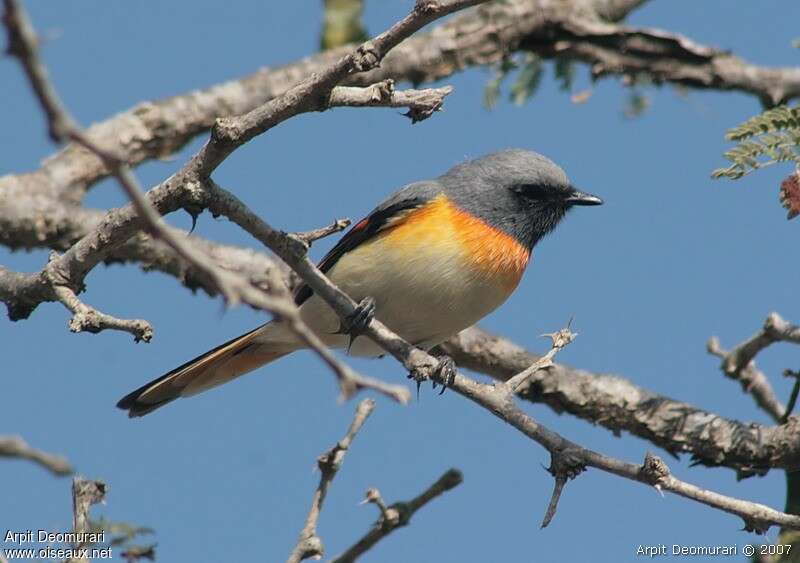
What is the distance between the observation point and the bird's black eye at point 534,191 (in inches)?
276

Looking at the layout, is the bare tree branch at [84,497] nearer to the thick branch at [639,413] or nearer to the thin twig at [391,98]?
the thin twig at [391,98]

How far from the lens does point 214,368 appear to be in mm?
6719

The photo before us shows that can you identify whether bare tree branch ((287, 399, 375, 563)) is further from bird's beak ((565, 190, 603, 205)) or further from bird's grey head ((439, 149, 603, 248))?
bird's beak ((565, 190, 603, 205))

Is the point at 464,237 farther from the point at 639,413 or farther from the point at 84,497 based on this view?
the point at 84,497

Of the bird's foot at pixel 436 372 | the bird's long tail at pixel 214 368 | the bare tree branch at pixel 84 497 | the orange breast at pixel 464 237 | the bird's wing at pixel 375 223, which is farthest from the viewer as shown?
the bird's wing at pixel 375 223

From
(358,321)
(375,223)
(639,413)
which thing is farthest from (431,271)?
(639,413)

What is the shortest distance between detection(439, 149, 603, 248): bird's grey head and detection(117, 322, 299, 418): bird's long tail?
151 centimetres

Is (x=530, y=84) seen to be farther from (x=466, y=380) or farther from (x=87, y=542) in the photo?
(x=87, y=542)

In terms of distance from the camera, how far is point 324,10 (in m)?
8.51

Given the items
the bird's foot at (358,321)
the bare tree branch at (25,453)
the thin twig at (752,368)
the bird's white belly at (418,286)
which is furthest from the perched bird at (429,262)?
the bare tree branch at (25,453)

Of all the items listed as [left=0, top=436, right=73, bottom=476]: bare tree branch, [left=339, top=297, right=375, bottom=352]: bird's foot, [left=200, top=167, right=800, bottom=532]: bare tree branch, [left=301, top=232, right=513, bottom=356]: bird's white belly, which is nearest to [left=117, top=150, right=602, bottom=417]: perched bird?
[left=301, top=232, right=513, bottom=356]: bird's white belly

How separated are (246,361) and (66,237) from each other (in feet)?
5.50

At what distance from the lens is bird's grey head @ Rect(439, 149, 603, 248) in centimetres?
674

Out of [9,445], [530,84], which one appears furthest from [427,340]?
[9,445]
